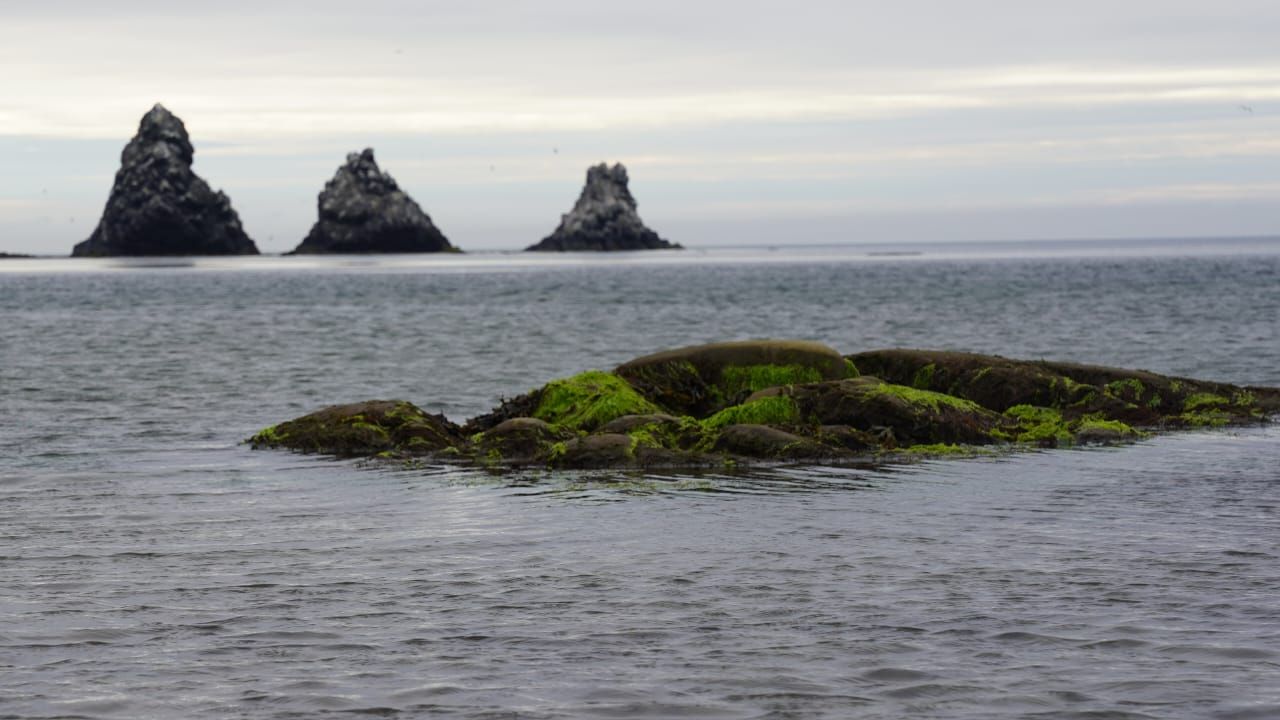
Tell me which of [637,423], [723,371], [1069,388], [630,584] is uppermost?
[723,371]

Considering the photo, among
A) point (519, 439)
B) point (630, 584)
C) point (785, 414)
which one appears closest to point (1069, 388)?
point (785, 414)

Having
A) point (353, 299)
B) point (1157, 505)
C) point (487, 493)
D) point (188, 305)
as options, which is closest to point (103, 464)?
point (487, 493)

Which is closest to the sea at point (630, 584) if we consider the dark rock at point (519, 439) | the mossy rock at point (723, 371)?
the dark rock at point (519, 439)

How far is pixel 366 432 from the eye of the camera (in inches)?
697

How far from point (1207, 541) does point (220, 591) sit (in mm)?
7334

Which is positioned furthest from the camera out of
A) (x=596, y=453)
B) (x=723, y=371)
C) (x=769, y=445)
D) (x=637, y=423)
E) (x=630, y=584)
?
(x=723, y=371)

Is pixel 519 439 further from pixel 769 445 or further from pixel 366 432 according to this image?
pixel 769 445

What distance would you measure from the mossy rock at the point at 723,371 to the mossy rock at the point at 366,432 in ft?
9.73

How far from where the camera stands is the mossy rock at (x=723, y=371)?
19484mm

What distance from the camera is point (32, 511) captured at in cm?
1299

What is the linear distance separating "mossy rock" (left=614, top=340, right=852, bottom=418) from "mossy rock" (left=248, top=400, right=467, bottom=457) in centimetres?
297

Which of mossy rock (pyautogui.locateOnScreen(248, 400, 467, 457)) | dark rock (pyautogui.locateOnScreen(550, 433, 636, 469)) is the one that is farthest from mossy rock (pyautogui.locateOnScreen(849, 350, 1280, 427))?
mossy rock (pyautogui.locateOnScreen(248, 400, 467, 457))

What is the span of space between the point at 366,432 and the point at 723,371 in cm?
522

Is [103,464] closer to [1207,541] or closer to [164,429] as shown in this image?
[164,429]
